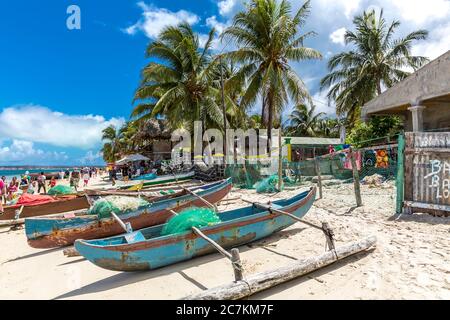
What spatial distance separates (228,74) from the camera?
970 inches

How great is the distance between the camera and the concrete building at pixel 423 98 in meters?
10.5

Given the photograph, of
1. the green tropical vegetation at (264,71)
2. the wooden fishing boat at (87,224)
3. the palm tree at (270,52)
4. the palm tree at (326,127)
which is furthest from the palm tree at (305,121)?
the wooden fishing boat at (87,224)

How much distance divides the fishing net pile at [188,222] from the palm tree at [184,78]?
15.0 meters

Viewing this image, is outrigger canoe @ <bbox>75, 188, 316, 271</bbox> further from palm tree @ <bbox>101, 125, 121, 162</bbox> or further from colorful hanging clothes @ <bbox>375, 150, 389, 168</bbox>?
palm tree @ <bbox>101, 125, 121, 162</bbox>

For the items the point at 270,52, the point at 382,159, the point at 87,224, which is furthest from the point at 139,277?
the point at 270,52

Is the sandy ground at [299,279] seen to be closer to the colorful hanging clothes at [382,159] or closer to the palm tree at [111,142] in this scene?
the colorful hanging clothes at [382,159]

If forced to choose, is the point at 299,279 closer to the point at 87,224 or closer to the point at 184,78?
the point at 87,224

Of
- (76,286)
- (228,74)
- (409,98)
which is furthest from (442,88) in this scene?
(228,74)

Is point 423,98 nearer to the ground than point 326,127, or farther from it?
nearer to the ground

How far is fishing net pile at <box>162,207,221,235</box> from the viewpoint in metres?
5.19

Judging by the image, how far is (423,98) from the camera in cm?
1118

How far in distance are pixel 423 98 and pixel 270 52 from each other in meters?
8.67

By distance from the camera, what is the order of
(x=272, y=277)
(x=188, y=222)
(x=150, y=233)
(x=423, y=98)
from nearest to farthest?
(x=272, y=277)
(x=188, y=222)
(x=150, y=233)
(x=423, y=98)
